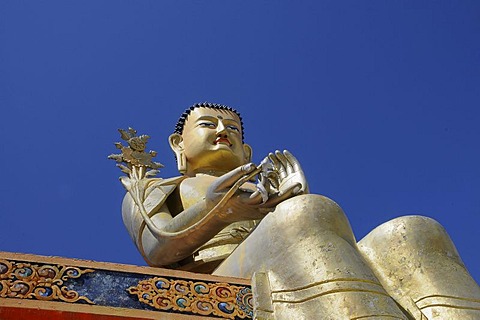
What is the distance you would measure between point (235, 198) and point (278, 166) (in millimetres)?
373

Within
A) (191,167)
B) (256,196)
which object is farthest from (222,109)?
(256,196)

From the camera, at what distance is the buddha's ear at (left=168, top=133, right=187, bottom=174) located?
24.7 ft

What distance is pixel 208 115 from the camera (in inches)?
299

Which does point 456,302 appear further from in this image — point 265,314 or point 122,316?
point 122,316

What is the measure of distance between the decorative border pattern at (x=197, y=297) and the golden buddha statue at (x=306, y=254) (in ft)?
0.43

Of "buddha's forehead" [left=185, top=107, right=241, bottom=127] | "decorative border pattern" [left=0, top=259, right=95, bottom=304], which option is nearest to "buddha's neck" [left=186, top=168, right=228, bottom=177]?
"buddha's forehead" [left=185, top=107, right=241, bottom=127]

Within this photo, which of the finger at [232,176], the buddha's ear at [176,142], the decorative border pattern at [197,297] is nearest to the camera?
the decorative border pattern at [197,297]

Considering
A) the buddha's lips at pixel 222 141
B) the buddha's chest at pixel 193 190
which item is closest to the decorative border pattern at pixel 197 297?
the buddha's chest at pixel 193 190

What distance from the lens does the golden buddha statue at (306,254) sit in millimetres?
4043

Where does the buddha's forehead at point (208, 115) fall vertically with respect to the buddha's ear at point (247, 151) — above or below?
above

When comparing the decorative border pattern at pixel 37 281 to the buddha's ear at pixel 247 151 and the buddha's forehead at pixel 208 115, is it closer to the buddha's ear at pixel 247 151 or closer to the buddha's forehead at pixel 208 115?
the buddha's forehead at pixel 208 115

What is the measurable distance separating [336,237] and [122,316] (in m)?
1.25

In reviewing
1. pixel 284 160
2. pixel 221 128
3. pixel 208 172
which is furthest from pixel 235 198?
pixel 221 128

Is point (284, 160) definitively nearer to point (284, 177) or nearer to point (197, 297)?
point (284, 177)
